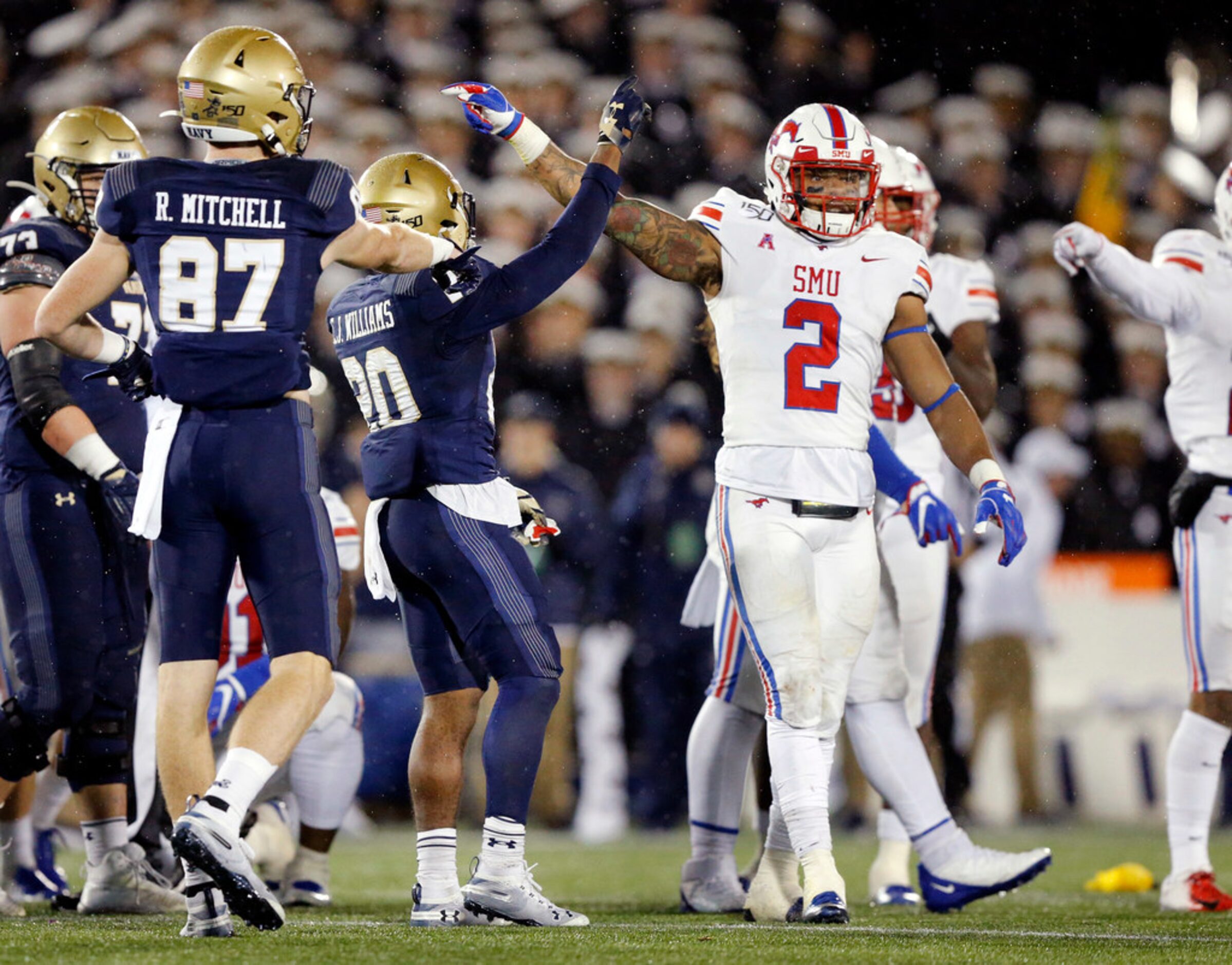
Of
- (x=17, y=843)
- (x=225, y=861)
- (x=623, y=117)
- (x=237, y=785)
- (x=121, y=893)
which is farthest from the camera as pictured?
(x=17, y=843)

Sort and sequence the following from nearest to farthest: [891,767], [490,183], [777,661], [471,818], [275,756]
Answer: [275,756] → [777,661] → [891,767] → [471,818] → [490,183]

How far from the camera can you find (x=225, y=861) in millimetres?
3293

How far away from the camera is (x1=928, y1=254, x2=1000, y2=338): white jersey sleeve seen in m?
5.38

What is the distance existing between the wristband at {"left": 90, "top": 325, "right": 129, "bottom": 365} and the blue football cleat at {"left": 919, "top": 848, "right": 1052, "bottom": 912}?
96.7 inches

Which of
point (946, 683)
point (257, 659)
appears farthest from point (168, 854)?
point (946, 683)

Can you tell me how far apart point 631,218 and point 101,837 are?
216 cm

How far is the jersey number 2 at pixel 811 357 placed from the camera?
A: 4.19 metres

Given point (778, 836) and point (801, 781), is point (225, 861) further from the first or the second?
point (778, 836)

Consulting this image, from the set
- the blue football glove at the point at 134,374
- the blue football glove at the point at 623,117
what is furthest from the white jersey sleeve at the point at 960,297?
the blue football glove at the point at 134,374

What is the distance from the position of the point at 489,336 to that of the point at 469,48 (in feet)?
26.1

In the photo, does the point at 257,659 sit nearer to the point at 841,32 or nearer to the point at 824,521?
the point at 824,521

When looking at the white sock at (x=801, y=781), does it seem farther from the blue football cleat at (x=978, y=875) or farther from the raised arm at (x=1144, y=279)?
the raised arm at (x=1144, y=279)

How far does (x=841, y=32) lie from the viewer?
12.1 meters

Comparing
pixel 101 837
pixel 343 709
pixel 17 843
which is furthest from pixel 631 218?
pixel 17 843
